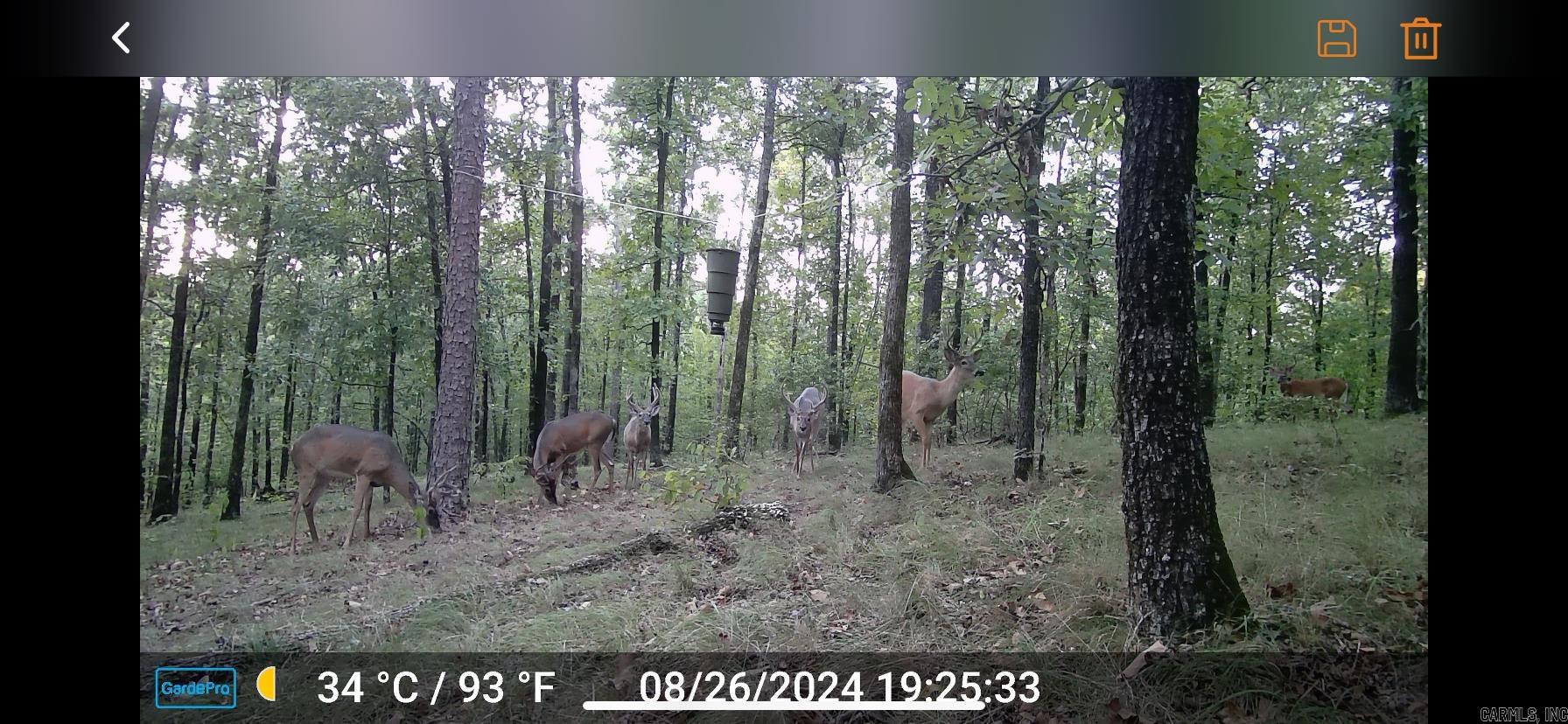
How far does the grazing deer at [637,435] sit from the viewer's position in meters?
2.38

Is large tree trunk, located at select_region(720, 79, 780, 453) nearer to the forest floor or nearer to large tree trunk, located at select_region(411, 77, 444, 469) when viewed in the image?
the forest floor

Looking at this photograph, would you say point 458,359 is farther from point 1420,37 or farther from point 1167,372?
point 1420,37

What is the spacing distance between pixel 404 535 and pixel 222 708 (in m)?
0.65

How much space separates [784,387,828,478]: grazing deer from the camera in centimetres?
252

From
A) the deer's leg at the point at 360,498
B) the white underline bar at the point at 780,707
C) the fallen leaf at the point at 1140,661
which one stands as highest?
the deer's leg at the point at 360,498

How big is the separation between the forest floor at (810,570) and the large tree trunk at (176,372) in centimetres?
11

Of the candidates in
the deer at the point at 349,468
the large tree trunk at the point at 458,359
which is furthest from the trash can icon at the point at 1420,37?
the deer at the point at 349,468

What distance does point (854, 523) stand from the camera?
7.47 ft

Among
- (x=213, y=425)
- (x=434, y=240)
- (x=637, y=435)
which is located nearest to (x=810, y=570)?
(x=637, y=435)

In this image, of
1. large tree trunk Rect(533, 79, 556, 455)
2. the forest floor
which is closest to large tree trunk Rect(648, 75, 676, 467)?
the forest floor

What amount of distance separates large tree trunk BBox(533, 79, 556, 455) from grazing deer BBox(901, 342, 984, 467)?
5.54 ft

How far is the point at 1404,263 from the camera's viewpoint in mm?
1748

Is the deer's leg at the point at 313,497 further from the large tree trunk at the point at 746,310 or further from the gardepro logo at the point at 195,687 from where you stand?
the large tree trunk at the point at 746,310

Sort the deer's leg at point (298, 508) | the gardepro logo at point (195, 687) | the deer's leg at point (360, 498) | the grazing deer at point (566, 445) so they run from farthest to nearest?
1. the grazing deer at point (566, 445)
2. the deer's leg at point (360, 498)
3. the deer's leg at point (298, 508)
4. the gardepro logo at point (195, 687)
